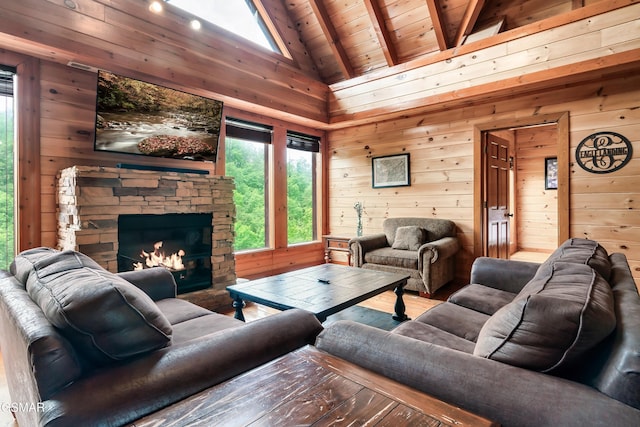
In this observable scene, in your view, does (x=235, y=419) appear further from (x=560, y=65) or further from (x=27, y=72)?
(x=560, y=65)

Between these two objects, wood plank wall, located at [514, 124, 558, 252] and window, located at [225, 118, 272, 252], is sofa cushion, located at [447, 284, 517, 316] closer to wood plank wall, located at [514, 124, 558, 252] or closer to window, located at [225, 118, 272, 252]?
window, located at [225, 118, 272, 252]

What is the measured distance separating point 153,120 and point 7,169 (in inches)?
48.6

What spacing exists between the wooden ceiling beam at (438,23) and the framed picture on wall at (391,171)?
1501mm

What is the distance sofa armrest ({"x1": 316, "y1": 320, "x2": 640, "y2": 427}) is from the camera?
75 centimetres

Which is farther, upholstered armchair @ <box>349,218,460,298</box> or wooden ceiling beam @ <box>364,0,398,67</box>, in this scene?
wooden ceiling beam @ <box>364,0,398,67</box>

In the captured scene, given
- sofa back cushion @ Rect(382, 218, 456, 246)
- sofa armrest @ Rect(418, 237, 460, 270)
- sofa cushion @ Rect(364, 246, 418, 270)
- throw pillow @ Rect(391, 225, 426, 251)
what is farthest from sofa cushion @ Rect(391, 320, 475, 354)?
sofa back cushion @ Rect(382, 218, 456, 246)

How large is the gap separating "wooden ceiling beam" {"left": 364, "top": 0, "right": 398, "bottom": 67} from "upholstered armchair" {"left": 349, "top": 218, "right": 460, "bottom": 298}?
235 cm

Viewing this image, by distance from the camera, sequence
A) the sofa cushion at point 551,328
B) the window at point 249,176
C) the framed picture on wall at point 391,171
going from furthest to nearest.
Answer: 1. the framed picture on wall at point 391,171
2. the window at point 249,176
3. the sofa cushion at point 551,328

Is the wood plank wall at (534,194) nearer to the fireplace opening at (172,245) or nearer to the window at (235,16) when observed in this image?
the window at (235,16)

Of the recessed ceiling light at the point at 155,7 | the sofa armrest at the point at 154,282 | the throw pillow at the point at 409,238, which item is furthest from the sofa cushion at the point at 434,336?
the recessed ceiling light at the point at 155,7

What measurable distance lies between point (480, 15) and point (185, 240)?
458 centimetres

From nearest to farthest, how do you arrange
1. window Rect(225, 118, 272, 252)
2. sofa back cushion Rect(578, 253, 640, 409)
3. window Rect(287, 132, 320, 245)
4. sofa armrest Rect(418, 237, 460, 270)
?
sofa back cushion Rect(578, 253, 640, 409)
sofa armrest Rect(418, 237, 460, 270)
window Rect(225, 118, 272, 252)
window Rect(287, 132, 320, 245)

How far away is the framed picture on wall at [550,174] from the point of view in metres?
6.56

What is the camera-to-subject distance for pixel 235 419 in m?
0.75
